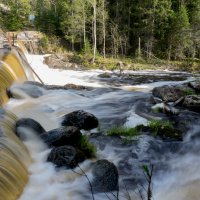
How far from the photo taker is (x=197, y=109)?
475 inches

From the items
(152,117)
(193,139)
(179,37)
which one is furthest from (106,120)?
(179,37)

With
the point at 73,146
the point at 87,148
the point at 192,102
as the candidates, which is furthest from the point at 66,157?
the point at 192,102

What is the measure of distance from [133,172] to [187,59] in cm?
3113

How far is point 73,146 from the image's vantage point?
320 inches

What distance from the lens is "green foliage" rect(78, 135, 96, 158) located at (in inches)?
325

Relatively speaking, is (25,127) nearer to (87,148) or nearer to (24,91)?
(87,148)

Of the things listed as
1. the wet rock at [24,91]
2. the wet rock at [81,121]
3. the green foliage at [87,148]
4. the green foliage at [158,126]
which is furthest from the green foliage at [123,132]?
the wet rock at [24,91]

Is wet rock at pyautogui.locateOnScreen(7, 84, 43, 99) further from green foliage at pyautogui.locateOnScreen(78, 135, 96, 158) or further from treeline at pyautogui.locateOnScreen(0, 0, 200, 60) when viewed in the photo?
treeline at pyautogui.locateOnScreen(0, 0, 200, 60)

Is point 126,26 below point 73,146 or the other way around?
the other way around

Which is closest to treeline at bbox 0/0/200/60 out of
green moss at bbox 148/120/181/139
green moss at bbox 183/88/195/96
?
green moss at bbox 183/88/195/96

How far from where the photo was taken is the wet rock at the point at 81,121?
32.9 feet

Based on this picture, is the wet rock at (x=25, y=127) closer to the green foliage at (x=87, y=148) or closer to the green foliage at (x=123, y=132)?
the green foliage at (x=87, y=148)

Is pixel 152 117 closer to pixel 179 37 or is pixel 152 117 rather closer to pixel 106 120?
pixel 106 120

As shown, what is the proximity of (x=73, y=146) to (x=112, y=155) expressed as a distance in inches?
42.3
